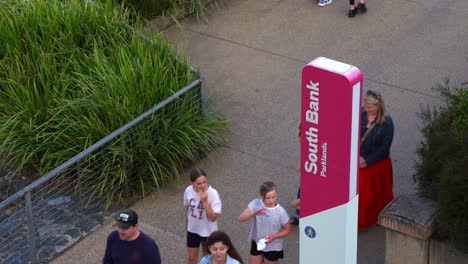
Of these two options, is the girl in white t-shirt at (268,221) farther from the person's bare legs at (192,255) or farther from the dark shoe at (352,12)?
the dark shoe at (352,12)

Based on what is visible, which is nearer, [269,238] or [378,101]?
[269,238]

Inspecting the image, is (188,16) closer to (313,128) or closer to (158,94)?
(158,94)

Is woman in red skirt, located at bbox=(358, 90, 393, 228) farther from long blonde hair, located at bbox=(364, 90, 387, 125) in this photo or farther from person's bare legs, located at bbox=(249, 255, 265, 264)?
person's bare legs, located at bbox=(249, 255, 265, 264)

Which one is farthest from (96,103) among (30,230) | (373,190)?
(373,190)

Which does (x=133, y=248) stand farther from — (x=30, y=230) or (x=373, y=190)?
(x=373, y=190)

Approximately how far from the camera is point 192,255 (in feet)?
28.5

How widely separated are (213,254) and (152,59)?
4.30 meters

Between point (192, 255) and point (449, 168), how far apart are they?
244cm

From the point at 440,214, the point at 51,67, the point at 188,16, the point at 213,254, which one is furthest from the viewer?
the point at 188,16

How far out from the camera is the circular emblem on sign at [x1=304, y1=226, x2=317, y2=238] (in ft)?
20.9

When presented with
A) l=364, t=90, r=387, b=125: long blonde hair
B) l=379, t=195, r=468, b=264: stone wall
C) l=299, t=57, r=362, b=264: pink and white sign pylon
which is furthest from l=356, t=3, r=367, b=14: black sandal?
l=299, t=57, r=362, b=264: pink and white sign pylon

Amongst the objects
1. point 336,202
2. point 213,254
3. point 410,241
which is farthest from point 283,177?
point 336,202

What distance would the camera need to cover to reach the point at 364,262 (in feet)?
29.7

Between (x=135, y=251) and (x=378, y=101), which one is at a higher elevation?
(x=378, y=101)
